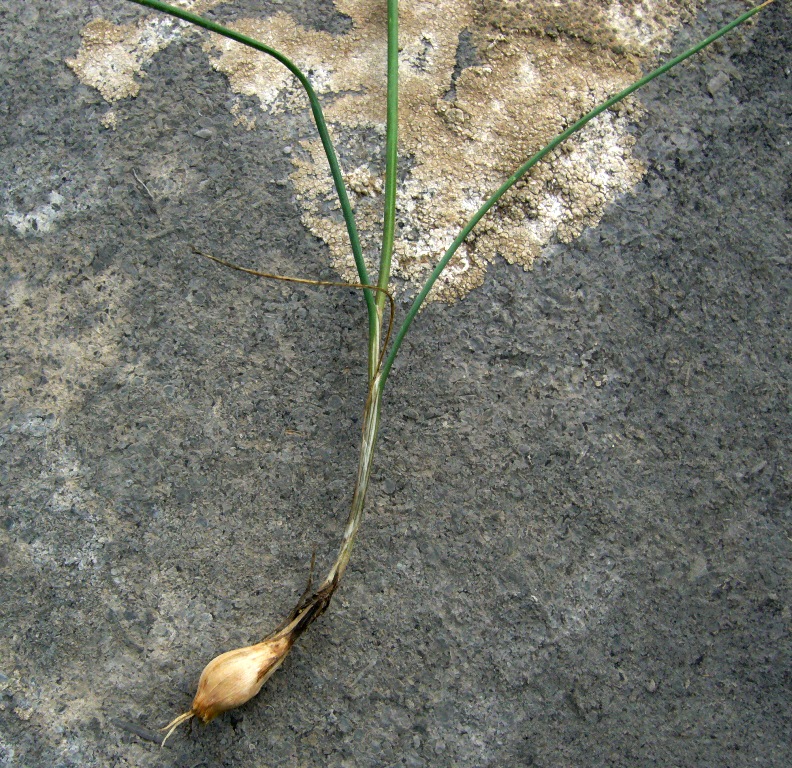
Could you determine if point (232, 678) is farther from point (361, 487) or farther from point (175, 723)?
point (361, 487)

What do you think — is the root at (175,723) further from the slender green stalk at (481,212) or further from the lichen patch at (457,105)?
the lichen patch at (457,105)

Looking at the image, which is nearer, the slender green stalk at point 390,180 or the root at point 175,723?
the root at point 175,723

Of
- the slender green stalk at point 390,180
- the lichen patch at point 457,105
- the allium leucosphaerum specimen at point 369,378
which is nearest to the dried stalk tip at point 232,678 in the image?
the allium leucosphaerum specimen at point 369,378

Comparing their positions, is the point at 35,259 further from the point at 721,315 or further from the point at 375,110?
the point at 721,315

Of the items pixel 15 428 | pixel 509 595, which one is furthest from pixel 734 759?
pixel 15 428

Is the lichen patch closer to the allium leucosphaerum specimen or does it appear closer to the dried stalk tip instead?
the allium leucosphaerum specimen
